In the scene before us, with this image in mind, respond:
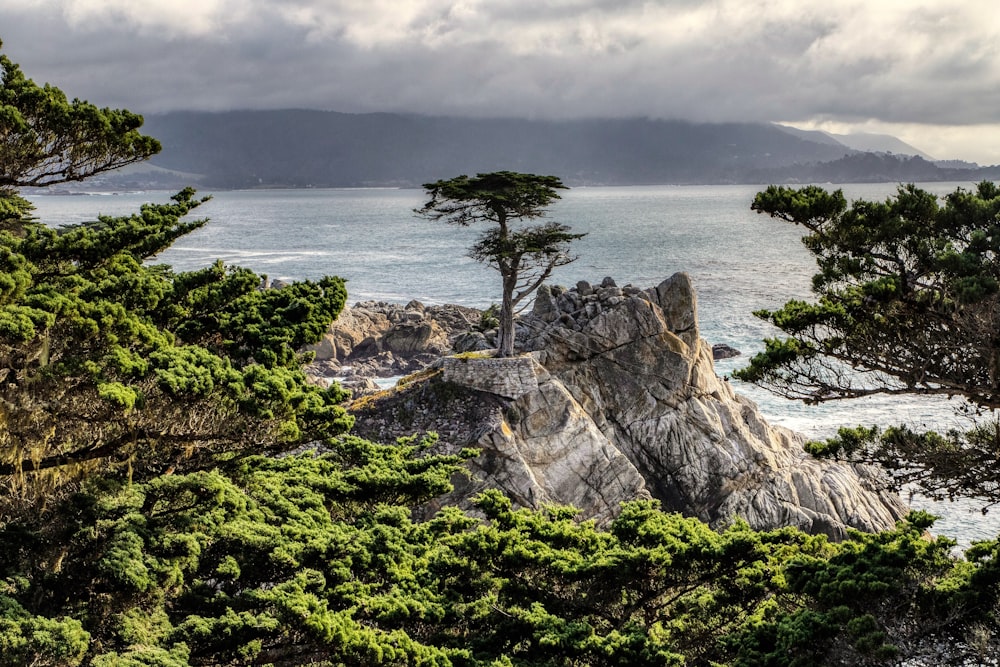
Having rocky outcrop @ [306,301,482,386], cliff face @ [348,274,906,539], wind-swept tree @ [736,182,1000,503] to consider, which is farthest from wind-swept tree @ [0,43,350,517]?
rocky outcrop @ [306,301,482,386]

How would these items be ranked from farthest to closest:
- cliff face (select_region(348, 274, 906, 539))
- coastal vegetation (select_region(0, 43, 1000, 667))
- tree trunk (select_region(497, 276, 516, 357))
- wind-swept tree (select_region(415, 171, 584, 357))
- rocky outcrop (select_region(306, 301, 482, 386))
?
rocky outcrop (select_region(306, 301, 482, 386)) < tree trunk (select_region(497, 276, 516, 357)) < wind-swept tree (select_region(415, 171, 584, 357)) < cliff face (select_region(348, 274, 906, 539)) < coastal vegetation (select_region(0, 43, 1000, 667))

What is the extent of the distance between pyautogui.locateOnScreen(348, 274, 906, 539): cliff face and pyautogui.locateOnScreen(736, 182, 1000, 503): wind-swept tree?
11.1 metres

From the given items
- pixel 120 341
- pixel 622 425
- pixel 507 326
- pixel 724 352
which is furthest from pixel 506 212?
pixel 724 352

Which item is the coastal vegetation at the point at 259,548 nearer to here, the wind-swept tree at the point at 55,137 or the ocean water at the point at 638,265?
the wind-swept tree at the point at 55,137

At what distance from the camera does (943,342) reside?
1041 centimetres

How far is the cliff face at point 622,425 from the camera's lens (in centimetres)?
2303

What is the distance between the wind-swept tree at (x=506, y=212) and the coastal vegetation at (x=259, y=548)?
43.6ft

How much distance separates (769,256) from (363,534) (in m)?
88.2

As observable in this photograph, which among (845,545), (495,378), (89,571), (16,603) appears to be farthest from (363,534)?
(495,378)

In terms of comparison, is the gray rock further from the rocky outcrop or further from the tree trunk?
the tree trunk

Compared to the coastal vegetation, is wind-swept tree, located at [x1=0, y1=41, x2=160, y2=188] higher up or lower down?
higher up

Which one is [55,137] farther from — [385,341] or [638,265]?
[638,265]

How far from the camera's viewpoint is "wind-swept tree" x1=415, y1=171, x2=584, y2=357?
24609 millimetres

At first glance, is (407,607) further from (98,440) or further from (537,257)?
(537,257)
